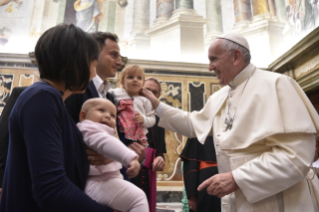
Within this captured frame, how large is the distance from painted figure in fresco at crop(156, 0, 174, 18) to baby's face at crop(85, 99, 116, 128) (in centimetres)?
677

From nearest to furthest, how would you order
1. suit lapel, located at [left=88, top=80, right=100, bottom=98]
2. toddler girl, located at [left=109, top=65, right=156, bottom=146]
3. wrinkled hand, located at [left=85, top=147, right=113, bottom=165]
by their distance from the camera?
1. wrinkled hand, located at [left=85, top=147, right=113, bottom=165]
2. suit lapel, located at [left=88, top=80, right=100, bottom=98]
3. toddler girl, located at [left=109, top=65, right=156, bottom=146]

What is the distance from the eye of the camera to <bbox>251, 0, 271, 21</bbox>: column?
7.73m

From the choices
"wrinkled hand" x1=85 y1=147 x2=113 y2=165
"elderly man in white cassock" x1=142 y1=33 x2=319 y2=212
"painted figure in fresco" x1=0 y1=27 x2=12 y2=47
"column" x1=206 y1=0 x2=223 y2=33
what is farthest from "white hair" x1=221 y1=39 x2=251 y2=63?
"painted figure in fresco" x1=0 y1=27 x2=12 y2=47

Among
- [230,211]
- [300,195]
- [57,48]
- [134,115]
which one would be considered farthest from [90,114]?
[300,195]

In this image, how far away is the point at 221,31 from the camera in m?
7.88

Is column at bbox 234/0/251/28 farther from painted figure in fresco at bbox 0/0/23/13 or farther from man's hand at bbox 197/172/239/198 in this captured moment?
man's hand at bbox 197/172/239/198

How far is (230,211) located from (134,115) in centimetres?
108

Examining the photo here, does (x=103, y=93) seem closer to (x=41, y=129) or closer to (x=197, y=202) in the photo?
(x=41, y=129)

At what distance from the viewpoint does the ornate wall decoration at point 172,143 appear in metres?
6.05

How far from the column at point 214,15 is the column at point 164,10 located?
44.8 inches

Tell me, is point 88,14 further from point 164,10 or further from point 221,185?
point 221,185

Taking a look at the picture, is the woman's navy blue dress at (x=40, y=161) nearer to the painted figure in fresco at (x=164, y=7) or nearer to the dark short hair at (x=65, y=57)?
the dark short hair at (x=65, y=57)

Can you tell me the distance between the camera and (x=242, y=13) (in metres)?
7.97

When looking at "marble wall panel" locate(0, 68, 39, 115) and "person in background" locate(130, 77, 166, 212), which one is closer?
"person in background" locate(130, 77, 166, 212)
